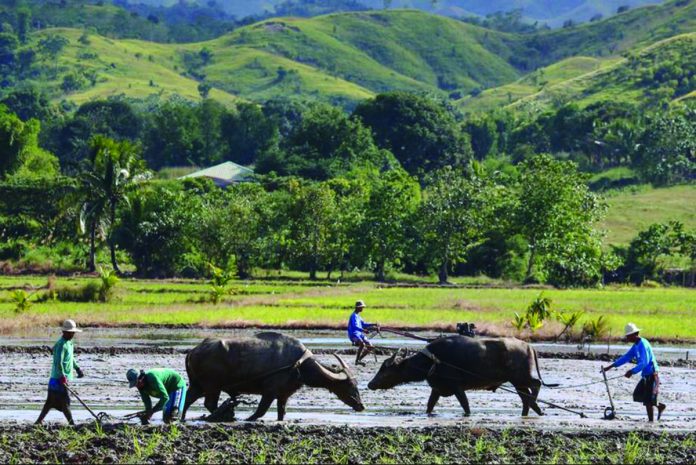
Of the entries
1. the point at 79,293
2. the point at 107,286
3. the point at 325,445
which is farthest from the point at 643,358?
the point at 79,293

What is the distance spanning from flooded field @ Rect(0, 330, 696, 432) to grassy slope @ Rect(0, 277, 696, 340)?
22.8ft

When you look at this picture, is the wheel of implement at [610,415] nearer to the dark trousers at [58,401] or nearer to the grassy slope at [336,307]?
the dark trousers at [58,401]

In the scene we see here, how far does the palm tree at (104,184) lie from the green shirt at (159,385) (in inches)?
2126

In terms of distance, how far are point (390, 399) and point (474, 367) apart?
2.75m

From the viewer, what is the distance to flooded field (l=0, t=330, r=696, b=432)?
79.6 feet

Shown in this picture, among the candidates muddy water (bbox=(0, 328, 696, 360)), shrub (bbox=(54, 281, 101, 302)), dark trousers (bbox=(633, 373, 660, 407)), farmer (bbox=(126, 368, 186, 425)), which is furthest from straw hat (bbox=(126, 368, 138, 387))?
shrub (bbox=(54, 281, 101, 302))

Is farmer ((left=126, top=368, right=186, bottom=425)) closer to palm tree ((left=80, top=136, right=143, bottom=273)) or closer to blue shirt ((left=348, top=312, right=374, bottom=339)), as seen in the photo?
blue shirt ((left=348, top=312, right=374, bottom=339))

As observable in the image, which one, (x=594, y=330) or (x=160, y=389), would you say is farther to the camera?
(x=594, y=330)

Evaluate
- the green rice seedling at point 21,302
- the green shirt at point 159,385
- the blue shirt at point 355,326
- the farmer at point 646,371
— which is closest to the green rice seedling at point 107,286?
the green rice seedling at point 21,302

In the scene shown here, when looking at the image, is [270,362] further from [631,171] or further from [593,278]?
[631,171]

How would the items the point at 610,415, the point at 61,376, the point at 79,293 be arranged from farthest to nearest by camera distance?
the point at 79,293, the point at 610,415, the point at 61,376

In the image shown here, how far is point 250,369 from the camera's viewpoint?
78.8 ft

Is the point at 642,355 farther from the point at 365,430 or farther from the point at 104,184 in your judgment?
the point at 104,184

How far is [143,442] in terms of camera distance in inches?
812
